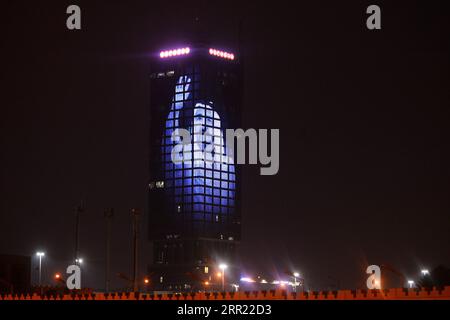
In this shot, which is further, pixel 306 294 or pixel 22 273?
pixel 22 273

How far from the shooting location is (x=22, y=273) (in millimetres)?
177000
